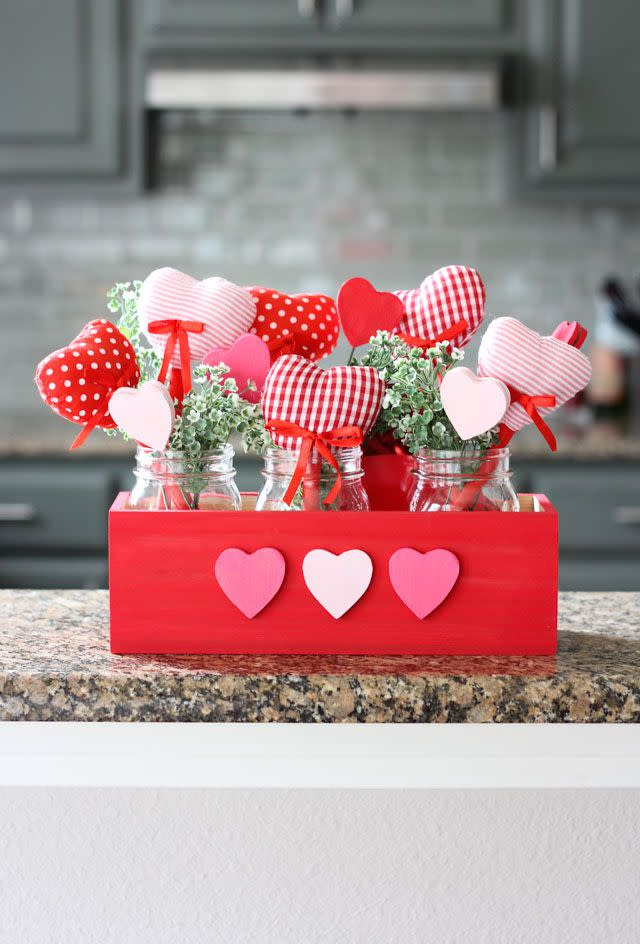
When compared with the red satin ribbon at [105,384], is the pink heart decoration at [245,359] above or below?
above

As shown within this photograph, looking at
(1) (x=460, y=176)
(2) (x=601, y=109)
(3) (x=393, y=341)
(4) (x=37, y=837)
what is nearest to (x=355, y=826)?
(4) (x=37, y=837)

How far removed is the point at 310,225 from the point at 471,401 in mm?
2397

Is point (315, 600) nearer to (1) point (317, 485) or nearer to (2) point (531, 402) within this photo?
(1) point (317, 485)

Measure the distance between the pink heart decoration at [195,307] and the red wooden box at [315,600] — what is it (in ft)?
0.47

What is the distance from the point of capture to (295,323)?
91cm

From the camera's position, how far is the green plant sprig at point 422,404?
81 cm

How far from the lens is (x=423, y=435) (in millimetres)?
815

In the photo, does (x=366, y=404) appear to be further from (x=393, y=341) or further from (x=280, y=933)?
(x=280, y=933)

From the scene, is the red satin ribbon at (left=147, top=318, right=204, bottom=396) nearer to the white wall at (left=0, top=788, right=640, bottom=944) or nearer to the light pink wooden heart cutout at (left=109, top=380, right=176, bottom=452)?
the light pink wooden heart cutout at (left=109, top=380, right=176, bottom=452)

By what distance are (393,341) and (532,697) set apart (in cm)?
30

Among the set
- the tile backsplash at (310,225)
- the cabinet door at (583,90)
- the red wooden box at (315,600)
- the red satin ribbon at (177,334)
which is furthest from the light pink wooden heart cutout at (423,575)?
the tile backsplash at (310,225)

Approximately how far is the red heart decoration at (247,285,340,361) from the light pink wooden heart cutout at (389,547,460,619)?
220 millimetres

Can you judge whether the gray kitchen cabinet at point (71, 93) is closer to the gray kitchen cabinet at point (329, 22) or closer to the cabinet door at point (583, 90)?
the gray kitchen cabinet at point (329, 22)

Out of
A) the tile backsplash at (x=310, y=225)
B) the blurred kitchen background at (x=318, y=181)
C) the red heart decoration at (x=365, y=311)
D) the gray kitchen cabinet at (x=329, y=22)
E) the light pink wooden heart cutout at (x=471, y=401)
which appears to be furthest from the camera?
the tile backsplash at (x=310, y=225)
